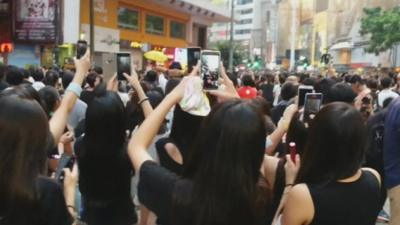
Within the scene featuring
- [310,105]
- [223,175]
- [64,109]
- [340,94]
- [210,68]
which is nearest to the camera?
[223,175]

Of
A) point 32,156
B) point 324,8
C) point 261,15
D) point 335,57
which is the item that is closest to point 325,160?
point 32,156

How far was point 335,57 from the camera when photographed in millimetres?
68438

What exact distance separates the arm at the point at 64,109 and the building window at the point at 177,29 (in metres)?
32.3

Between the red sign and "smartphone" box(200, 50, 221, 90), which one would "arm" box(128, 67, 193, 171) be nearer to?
"smartphone" box(200, 50, 221, 90)

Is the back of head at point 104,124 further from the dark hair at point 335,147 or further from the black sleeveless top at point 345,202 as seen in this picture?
the black sleeveless top at point 345,202

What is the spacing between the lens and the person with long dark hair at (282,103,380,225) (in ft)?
8.92

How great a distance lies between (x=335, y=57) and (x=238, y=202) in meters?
68.4

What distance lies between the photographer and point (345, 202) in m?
2.75

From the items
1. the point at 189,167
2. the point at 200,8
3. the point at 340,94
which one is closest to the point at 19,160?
the point at 189,167

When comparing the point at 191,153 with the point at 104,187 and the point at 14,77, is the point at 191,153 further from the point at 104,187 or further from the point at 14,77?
the point at 14,77

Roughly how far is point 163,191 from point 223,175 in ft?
0.92

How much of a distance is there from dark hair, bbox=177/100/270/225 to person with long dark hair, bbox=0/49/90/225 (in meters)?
0.54

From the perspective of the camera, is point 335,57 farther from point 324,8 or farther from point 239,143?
point 239,143

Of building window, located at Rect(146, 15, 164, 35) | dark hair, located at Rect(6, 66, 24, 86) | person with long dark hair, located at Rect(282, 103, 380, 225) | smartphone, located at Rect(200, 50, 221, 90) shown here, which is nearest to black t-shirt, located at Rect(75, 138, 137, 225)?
smartphone, located at Rect(200, 50, 221, 90)
